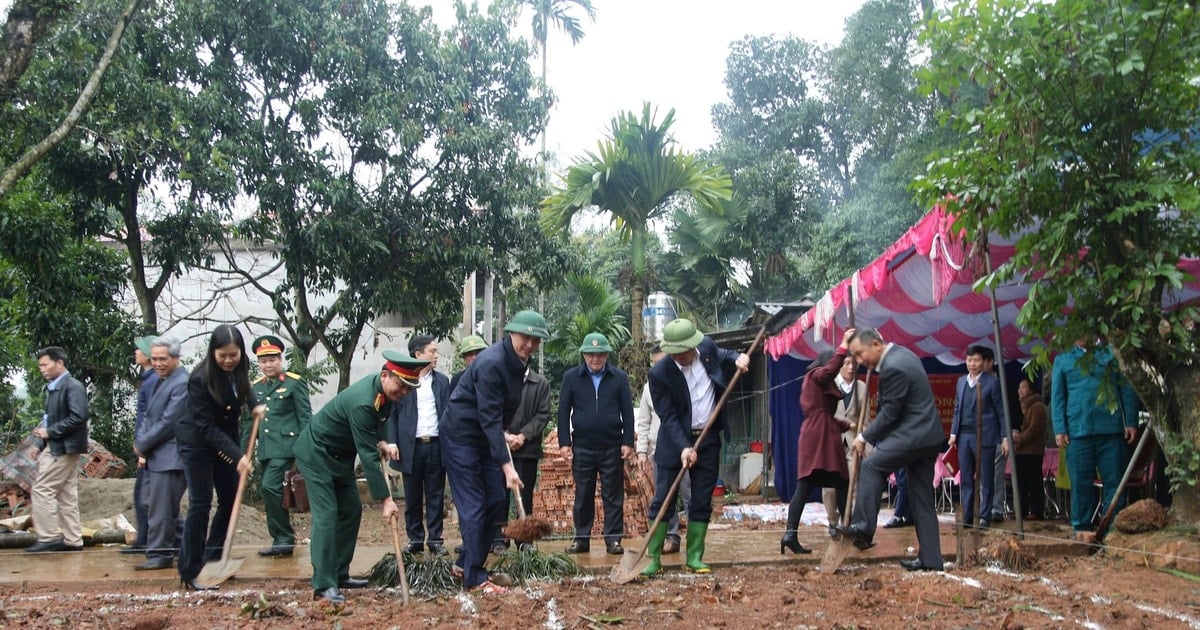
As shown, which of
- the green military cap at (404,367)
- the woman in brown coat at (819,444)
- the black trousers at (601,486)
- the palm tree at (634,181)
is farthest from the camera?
the palm tree at (634,181)

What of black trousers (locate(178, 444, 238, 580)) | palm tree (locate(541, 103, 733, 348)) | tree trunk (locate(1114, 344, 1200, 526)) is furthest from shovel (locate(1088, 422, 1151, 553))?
palm tree (locate(541, 103, 733, 348))

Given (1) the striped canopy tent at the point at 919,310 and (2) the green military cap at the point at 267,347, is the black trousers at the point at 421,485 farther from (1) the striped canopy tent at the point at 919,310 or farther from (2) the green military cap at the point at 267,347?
(1) the striped canopy tent at the point at 919,310

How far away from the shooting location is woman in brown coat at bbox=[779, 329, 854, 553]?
7.55m

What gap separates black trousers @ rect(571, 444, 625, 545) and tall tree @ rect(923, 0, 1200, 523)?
3.11 m

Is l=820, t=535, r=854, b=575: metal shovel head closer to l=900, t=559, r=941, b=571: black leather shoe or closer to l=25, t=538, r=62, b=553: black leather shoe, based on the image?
l=900, t=559, r=941, b=571: black leather shoe

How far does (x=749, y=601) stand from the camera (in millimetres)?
5656

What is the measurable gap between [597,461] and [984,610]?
3079 mm

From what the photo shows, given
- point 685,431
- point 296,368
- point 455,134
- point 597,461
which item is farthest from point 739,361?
point 296,368

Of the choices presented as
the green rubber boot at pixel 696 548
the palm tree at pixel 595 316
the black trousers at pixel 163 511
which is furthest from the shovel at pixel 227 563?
the palm tree at pixel 595 316

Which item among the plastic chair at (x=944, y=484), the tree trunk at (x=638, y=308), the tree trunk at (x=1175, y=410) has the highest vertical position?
the tree trunk at (x=638, y=308)

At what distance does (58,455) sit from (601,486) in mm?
4481

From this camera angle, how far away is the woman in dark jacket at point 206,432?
6.22 metres

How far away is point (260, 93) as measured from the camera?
13.6m

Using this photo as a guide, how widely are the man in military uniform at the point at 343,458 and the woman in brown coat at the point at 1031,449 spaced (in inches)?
254
